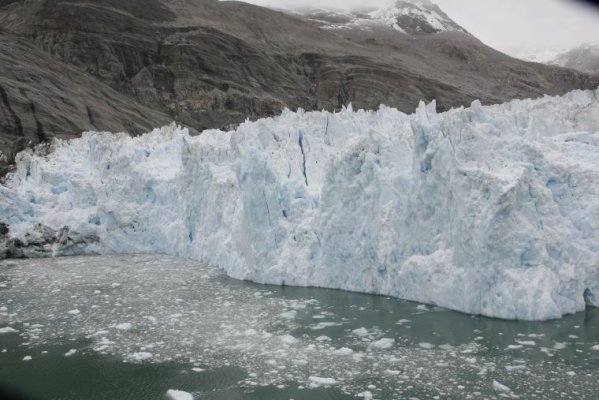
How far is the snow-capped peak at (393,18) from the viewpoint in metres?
120

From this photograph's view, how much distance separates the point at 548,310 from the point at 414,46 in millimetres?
95860

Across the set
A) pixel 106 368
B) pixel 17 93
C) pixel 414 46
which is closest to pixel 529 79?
pixel 414 46

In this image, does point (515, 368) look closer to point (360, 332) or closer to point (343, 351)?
point (343, 351)

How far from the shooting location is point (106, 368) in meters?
8.14

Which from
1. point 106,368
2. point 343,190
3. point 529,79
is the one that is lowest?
point 106,368

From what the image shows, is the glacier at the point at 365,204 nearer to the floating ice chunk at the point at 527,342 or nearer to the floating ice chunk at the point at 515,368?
the floating ice chunk at the point at 527,342

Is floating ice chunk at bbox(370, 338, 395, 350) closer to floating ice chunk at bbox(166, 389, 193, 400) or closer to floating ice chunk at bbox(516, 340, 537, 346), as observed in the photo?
floating ice chunk at bbox(516, 340, 537, 346)

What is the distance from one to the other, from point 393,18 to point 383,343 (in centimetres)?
12458

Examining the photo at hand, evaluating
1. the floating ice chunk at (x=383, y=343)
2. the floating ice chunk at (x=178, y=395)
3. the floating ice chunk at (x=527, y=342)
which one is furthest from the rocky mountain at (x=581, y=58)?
the floating ice chunk at (x=178, y=395)

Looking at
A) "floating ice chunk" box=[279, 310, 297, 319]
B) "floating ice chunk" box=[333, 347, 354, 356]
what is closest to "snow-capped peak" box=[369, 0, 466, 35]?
"floating ice chunk" box=[279, 310, 297, 319]

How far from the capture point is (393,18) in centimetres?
12519

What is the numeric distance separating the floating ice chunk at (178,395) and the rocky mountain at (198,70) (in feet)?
116

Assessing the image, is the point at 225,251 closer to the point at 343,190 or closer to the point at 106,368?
the point at 343,190

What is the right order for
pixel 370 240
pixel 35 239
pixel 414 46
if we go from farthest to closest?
pixel 414 46, pixel 35 239, pixel 370 240
